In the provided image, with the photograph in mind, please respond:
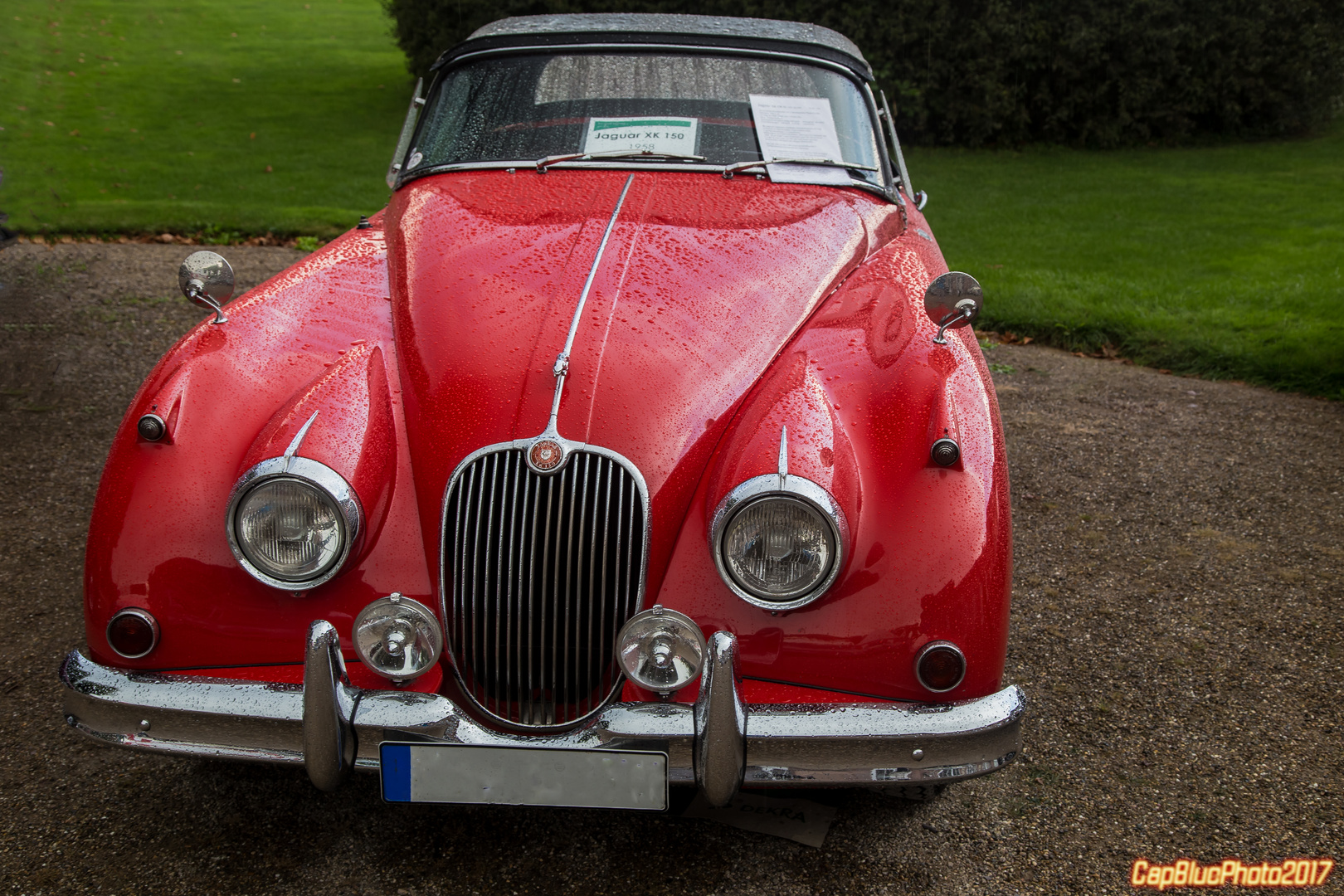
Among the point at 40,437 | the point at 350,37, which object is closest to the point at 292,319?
the point at 40,437

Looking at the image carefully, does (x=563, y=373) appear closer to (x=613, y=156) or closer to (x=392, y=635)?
(x=392, y=635)

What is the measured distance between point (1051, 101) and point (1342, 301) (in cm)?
647

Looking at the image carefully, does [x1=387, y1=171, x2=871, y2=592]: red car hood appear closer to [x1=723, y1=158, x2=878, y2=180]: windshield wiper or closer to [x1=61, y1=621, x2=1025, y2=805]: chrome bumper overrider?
[x1=723, y1=158, x2=878, y2=180]: windshield wiper

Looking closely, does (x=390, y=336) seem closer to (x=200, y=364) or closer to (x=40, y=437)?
(x=200, y=364)

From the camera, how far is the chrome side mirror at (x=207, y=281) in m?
2.83

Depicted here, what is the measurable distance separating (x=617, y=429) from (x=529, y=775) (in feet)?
2.47

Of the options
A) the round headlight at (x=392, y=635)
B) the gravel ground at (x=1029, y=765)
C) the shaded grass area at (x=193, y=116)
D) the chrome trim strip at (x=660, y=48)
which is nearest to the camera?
the round headlight at (x=392, y=635)

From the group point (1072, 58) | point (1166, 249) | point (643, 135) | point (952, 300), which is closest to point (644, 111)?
point (643, 135)

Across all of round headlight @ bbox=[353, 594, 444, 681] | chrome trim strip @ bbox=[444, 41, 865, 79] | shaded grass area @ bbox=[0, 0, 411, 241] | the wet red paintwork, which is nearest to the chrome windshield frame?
chrome trim strip @ bbox=[444, 41, 865, 79]

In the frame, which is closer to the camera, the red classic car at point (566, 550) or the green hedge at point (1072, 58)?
the red classic car at point (566, 550)

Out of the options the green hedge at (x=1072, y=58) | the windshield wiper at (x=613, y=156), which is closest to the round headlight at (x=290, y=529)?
the windshield wiper at (x=613, y=156)

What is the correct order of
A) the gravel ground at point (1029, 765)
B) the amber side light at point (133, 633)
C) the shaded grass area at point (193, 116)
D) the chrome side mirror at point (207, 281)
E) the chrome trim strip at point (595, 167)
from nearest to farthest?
the amber side light at point (133, 633) → the gravel ground at point (1029, 765) → the chrome side mirror at point (207, 281) → the chrome trim strip at point (595, 167) → the shaded grass area at point (193, 116)

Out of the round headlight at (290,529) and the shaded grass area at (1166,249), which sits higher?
the round headlight at (290,529)

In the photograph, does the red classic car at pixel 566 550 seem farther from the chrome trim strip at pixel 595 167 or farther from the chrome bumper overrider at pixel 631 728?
the chrome trim strip at pixel 595 167
